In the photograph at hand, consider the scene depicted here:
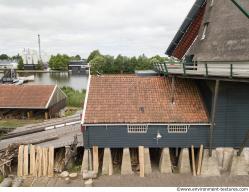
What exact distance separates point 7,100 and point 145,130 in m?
24.1

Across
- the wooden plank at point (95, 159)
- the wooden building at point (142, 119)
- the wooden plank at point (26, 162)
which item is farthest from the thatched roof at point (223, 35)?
the wooden plank at point (26, 162)

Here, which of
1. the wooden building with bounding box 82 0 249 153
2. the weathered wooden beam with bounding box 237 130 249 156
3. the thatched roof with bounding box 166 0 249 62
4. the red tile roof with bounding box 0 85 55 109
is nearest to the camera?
the weathered wooden beam with bounding box 237 130 249 156

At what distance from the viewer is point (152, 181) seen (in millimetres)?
19094

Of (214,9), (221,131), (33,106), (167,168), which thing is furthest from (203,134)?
(33,106)

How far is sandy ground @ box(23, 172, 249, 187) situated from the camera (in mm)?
18719

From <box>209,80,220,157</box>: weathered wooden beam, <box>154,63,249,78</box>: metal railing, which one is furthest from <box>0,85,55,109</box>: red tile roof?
<box>209,80,220,157</box>: weathered wooden beam

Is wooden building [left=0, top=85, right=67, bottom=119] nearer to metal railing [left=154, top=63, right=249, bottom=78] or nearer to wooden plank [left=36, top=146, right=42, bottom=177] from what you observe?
wooden plank [left=36, top=146, right=42, bottom=177]

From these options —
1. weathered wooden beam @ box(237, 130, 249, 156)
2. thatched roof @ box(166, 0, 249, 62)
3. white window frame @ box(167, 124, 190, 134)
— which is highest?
thatched roof @ box(166, 0, 249, 62)

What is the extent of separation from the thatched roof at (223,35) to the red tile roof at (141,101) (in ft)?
10.3

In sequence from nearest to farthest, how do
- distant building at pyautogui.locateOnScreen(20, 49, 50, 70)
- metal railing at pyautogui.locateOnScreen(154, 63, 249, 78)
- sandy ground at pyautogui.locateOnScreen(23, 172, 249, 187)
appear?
metal railing at pyautogui.locateOnScreen(154, 63, 249, 78) → sandy ground at pyautogui.locateOnScreen(23, 172, 249, 187) → distant building at pyautogui.locateOnScreen(20, 49, 50, 70)

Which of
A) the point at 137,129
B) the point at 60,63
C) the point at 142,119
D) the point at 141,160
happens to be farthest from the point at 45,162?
the point at 60,63

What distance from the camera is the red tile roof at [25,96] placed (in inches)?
1407

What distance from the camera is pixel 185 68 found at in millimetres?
20000

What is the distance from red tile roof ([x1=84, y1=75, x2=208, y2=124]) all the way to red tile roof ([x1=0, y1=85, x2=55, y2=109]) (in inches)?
656
